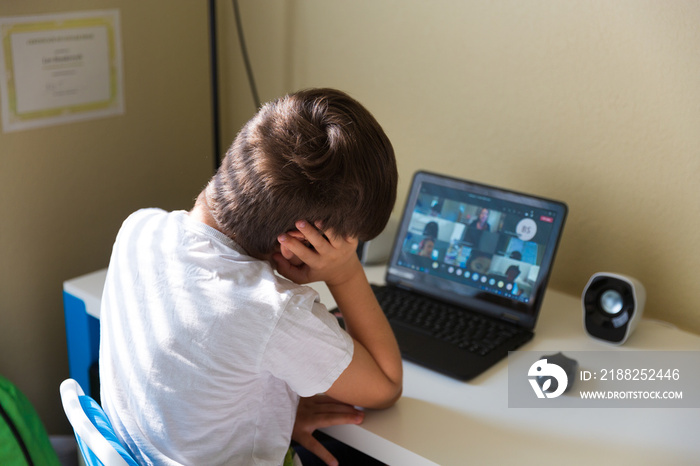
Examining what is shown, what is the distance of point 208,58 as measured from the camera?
1.89 metres

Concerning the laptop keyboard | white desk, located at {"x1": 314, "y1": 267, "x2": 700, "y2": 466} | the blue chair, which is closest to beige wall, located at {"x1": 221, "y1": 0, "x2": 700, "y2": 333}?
the laptop keyboard

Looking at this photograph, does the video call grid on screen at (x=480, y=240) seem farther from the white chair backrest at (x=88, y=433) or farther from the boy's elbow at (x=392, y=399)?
the white chair backrest at (x=88, y=433)

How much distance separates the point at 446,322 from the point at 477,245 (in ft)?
0.58

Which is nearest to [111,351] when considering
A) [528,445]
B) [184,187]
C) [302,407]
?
[302,407]

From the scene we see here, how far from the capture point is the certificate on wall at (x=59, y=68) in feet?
4.80

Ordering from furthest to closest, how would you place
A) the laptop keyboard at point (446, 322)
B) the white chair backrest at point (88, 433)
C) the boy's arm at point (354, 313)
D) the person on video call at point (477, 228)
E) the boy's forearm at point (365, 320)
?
the person on video call at point (477, 228) < the laptop keyboard at point (446, 322) < the boy's forearm at point (365, 320) < the boy's arm at point (354, 313) < the white chair backrest at point (88, 433)

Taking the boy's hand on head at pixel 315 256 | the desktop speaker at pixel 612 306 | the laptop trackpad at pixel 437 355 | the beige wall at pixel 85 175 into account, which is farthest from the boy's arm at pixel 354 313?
the beige wall at pixel 85 175

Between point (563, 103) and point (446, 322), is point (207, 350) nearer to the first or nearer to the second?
point (446, 322)

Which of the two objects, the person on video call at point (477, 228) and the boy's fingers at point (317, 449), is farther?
the person on video call at point (477, 228)

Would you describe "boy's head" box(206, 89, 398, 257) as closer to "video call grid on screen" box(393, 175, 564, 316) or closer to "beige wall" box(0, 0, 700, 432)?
"video call grid on screen" box(393, 175, 564, 316)

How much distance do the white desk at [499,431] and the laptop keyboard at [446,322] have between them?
0.25ft

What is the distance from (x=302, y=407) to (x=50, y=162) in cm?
85

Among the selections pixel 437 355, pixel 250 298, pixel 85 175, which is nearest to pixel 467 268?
pixel 437 355

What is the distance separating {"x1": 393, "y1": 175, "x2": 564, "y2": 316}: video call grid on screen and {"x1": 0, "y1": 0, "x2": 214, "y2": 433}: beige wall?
71 centimetres
